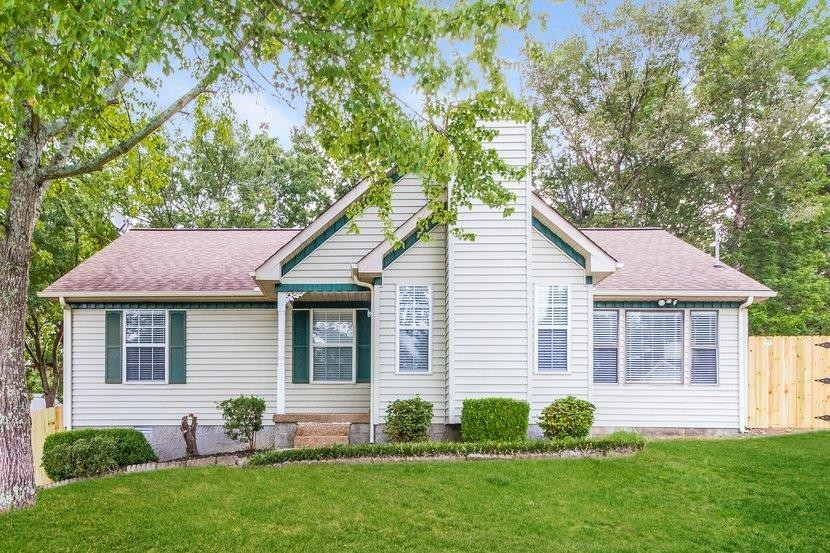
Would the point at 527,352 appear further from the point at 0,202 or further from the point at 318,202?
the point at 318,202

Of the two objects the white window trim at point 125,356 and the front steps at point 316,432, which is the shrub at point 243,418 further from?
the white window trim at point 125,356

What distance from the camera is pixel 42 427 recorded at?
33.0 ft

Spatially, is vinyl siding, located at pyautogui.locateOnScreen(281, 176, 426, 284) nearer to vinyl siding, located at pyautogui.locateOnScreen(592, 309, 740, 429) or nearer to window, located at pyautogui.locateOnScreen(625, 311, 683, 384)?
window, located at pyautogui.locateOnScreen(625, 311, 683, 384)

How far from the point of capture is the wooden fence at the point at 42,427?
996 centimetres

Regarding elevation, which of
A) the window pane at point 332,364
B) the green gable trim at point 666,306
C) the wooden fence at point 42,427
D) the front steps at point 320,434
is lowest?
the wooden fence at point 42,427

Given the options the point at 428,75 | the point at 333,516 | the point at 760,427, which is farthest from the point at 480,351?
the point at 760,427

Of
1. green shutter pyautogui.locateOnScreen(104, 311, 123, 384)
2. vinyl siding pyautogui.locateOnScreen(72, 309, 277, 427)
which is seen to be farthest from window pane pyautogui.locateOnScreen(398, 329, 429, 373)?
green shutter pyautogui.locateOnScreen(104, 311, 123, 384)

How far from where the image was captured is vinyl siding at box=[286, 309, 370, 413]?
10.2m

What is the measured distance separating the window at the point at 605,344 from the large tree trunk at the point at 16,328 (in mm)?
9529

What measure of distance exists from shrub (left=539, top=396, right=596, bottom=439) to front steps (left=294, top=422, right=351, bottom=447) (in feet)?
11.6

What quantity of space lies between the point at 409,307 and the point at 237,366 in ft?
13.9

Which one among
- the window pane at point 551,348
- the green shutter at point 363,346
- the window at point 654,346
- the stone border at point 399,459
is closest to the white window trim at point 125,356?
the stone border at point 399,459

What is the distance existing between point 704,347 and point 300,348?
8.36 metres

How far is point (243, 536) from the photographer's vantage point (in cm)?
503
